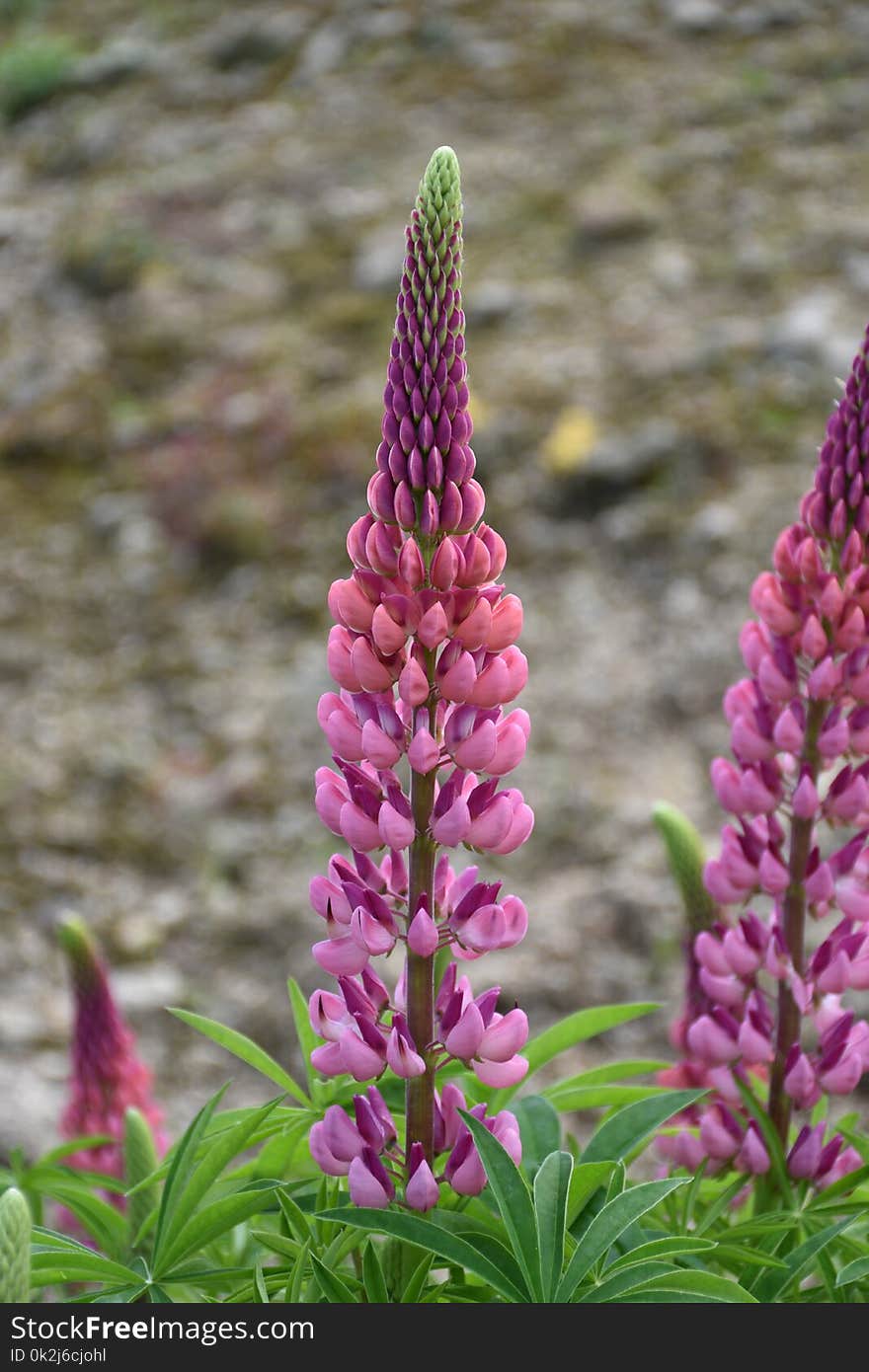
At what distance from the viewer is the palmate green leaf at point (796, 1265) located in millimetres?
1310

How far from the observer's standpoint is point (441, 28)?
872 cm

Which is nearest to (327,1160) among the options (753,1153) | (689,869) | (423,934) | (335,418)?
(423,934)

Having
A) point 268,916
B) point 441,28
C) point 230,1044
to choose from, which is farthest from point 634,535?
point 441,28

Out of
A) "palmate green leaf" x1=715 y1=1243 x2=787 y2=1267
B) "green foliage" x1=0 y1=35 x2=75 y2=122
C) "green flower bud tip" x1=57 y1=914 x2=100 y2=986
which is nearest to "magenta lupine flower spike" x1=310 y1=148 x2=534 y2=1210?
"palmate green leaf" x1=715 y1=1243 x2=787 y2=1267

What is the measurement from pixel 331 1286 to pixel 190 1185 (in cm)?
24

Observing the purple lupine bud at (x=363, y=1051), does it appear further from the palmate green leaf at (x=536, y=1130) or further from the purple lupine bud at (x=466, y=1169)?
the palmate green leaf at (x=536, y=1130)

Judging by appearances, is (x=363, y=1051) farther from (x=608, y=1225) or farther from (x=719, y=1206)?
(x=719, y=1206)

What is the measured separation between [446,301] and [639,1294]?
905mm

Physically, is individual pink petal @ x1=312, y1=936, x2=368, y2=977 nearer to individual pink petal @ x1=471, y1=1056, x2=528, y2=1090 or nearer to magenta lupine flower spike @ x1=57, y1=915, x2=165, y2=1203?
individual pink petal @ x1=471, y1=1056, x2=528, y2=1090

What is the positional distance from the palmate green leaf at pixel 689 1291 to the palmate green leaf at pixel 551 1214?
2.7 inches

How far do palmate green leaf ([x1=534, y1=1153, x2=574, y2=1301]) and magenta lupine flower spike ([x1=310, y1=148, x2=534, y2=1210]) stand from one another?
5 cm

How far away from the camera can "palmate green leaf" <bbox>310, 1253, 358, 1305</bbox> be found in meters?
1.23

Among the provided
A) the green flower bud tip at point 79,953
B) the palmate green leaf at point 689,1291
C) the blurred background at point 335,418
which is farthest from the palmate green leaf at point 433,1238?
the blurred background at point 335,418

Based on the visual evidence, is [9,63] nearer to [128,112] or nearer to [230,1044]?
[128,112]
